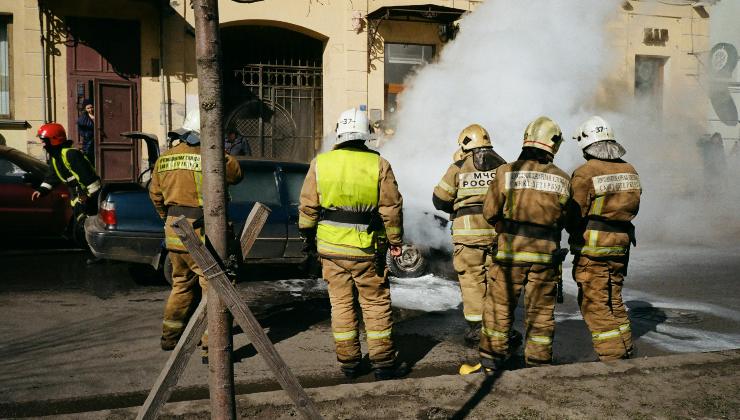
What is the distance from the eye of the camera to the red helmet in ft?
25.5

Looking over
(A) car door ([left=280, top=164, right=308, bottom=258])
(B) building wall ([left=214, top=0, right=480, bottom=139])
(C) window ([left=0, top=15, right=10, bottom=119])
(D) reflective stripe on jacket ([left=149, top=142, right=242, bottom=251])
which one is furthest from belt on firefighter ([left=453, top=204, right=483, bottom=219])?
(C) window ([left=0, top=15, right=10, bottom=119])

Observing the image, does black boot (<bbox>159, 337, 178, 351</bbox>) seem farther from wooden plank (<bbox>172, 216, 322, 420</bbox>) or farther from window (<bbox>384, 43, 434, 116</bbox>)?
window (<bbox>384, 43, 434, 116</bbox>)

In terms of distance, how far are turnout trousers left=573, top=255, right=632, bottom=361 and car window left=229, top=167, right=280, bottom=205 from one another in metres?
3.87

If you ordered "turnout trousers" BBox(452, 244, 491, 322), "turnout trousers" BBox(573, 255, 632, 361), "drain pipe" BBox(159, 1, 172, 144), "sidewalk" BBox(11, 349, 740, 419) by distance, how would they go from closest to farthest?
"sidewalk" BBox(11, 349, 740, 419), "turnout trousers" BBox(573, 255, 632, 361), "turnout trousers" BBox(452, 244, 491, 322), "drain pipe" BBox(159, 1, 172, 144)

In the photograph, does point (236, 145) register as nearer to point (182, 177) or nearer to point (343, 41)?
point (343, 41)

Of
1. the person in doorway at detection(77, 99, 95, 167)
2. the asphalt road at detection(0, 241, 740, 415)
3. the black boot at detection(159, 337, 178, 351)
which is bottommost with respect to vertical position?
the asphalt road at detection(0, 241, 740, 415)

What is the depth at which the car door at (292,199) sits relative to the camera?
306 inches

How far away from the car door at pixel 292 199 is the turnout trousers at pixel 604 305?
3.57 m

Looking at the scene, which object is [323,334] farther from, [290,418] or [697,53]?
[697,53]

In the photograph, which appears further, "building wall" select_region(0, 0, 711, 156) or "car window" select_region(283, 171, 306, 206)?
"building wall" select_region(0, 0, 711, 156)

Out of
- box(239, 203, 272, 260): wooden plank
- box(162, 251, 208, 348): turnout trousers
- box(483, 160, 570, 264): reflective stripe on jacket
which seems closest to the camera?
box(239, 203, 272, 260): wooden plank

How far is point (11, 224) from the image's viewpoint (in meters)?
9.42

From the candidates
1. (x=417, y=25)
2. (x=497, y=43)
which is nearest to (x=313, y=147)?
(x=417, y=25)

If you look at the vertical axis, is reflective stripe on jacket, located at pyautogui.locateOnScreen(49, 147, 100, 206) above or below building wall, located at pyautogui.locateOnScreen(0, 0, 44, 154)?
below
